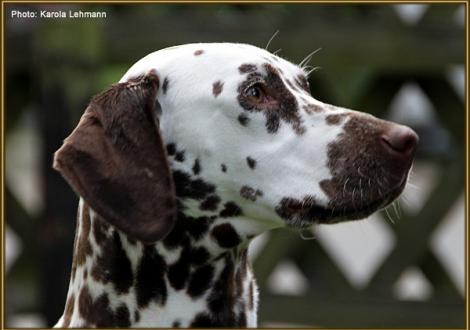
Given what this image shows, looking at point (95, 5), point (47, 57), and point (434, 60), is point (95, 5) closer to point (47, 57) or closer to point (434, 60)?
point (47, 57)

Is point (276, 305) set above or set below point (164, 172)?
below

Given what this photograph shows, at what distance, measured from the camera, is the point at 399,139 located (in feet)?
12.9

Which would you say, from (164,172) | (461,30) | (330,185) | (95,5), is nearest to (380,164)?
(330,185)

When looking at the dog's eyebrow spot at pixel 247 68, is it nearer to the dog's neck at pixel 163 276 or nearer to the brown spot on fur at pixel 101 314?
the dog's neck at pixel 163 276

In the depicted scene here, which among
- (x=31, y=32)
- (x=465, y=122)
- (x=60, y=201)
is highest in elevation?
(x=31, y=32)

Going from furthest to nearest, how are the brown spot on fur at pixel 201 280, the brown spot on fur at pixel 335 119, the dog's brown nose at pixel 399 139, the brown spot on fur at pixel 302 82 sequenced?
the brown spot on fur at pixel 302 82 < the brown spot on fur at pixel 201 280 < the brown spot on fur at pixel 335 119 < the dog's brown nose at pixel 399 139

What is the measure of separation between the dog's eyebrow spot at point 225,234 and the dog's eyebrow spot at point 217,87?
47cm

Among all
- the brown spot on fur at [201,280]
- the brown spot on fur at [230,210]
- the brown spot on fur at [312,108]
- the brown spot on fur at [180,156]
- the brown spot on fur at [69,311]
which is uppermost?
the brown spot on fur at [312,108]

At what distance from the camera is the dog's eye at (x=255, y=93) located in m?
4.12

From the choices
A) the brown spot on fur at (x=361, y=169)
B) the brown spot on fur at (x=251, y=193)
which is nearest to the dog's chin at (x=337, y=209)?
the brown spot on fur at (x=361, y=169)

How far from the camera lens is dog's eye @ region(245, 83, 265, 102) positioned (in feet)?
13.5

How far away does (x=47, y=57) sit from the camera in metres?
7.07

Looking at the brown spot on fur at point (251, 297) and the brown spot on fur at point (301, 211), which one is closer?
the brown spot on fur at point (301, 211)

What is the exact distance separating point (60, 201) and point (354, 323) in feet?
6.38
